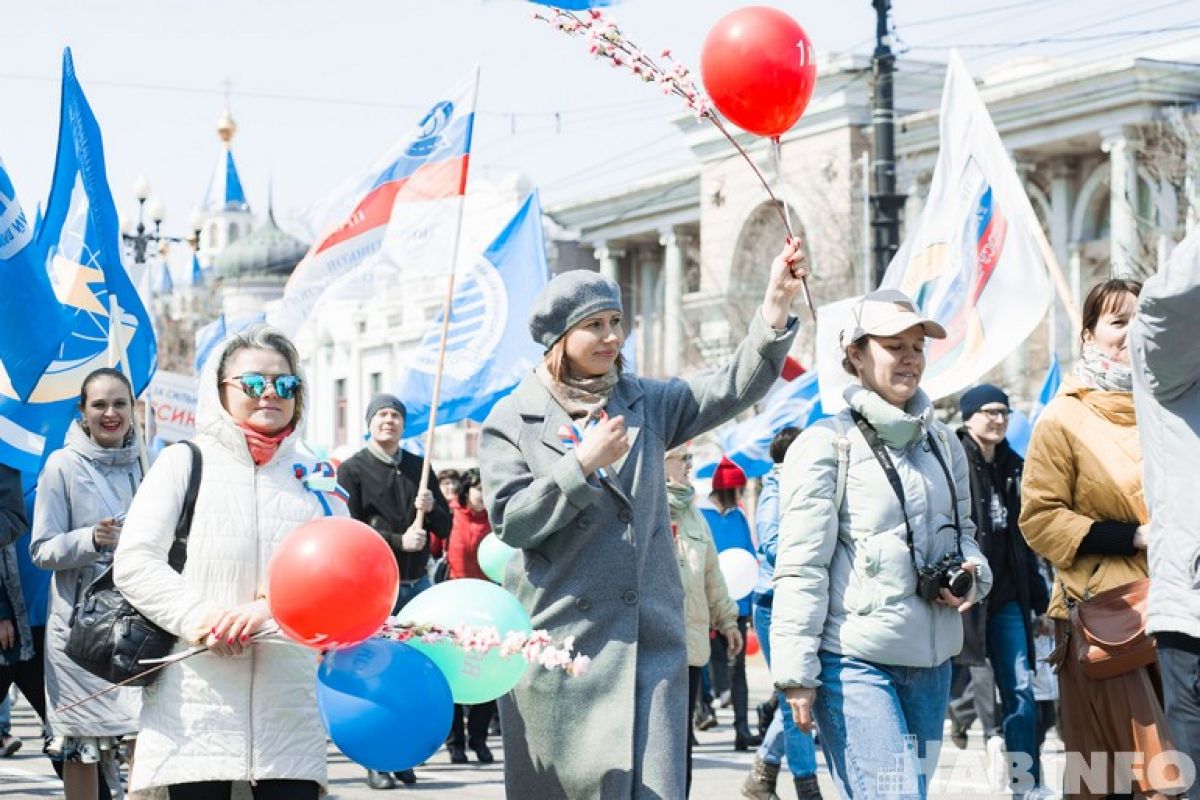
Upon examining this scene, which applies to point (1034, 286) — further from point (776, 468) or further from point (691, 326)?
point (691, 326)

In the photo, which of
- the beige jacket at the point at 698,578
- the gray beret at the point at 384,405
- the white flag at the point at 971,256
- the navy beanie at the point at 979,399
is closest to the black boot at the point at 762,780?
the beige jacket at the point at 698,578

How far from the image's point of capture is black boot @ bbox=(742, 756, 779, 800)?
9508mm

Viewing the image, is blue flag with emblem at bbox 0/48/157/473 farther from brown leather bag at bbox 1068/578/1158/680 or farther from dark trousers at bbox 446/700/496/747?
brown leather bag at bbox 1068/578/1158/680

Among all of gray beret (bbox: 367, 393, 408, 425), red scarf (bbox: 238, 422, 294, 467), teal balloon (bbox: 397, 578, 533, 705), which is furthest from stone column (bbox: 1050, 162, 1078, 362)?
red scarf (bbox: 238, 422, 294, 467)

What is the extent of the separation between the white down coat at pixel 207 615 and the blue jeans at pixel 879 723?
1453 mm

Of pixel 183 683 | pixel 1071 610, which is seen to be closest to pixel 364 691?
pixel 183 683

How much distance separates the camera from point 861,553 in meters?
5.78

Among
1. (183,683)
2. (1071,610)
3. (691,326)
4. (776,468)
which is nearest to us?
(183,683)

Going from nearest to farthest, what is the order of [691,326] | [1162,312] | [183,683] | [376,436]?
[1162,312] < [183,683] < [376,436] < [691,326]

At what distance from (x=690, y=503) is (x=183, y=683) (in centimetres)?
555

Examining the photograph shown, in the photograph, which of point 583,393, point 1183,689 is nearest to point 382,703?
point 583,393

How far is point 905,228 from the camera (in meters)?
46.1

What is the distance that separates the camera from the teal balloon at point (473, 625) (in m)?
5.35

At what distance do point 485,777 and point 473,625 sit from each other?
611 centimetres
